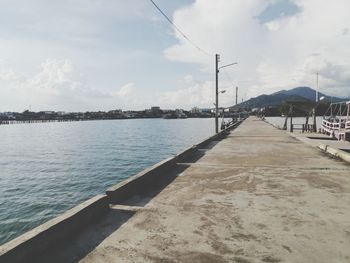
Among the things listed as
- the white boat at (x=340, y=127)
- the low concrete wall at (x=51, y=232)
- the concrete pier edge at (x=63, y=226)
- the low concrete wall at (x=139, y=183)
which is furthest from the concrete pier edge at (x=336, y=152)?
the low concrete wall at (x=51, y=232)

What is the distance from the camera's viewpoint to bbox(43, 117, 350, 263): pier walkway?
4.82 metres

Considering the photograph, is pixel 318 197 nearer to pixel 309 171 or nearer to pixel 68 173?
pixel 309 171

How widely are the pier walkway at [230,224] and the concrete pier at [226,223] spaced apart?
0.5 inches

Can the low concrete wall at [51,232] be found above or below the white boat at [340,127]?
below

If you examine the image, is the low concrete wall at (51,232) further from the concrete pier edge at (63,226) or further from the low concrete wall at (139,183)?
the low concrete wall at (139,183)

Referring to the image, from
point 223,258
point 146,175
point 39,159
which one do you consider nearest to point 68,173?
point 39,159

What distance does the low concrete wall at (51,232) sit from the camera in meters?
4.41

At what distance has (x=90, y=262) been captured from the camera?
4.60 m

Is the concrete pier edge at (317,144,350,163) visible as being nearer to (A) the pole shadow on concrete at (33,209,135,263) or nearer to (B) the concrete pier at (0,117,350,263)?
(B) the concrete pier at (0,117,350,263)

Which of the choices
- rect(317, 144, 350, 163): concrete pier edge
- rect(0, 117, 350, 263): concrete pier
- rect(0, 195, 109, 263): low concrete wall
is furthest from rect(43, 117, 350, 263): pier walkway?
rect(317, 144, 350, 163): concrete pier edge

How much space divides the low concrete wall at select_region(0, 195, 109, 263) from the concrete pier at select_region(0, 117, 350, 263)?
0.51 feet

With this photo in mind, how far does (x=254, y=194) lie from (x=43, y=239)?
517 centimetres

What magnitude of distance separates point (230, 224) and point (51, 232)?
310 centimetres

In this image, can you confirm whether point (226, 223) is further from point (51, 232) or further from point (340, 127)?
point (340, 127)
